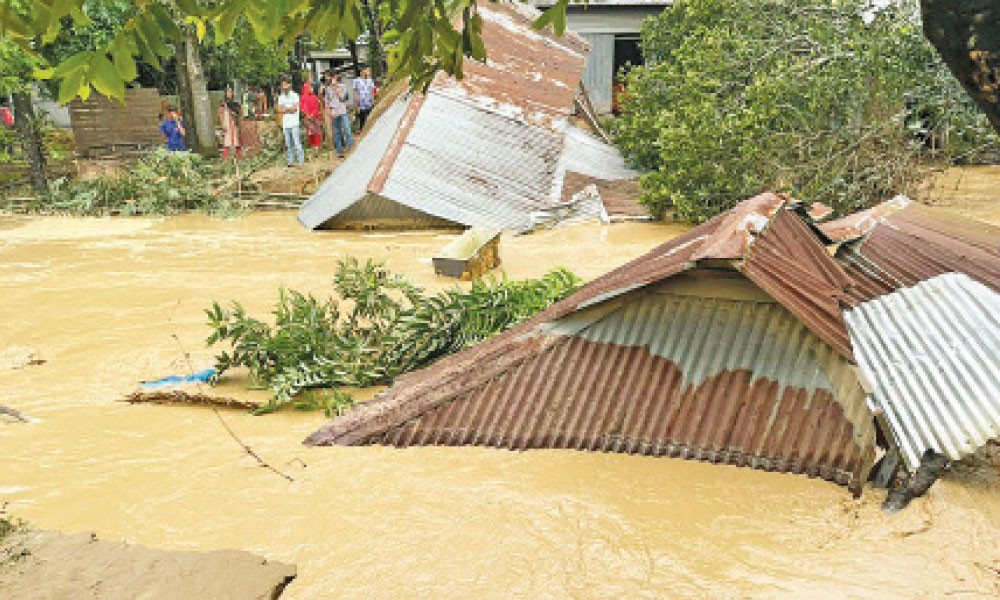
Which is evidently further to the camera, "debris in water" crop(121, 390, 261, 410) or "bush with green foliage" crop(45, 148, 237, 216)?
"bush with green foliage" crop(45, 148, 237, 216)

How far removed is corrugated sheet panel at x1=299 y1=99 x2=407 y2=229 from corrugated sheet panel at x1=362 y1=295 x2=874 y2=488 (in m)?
8.99

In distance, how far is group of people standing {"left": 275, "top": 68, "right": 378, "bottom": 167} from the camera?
17.6 meters

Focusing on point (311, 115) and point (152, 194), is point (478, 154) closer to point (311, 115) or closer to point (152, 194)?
point (311, 115)

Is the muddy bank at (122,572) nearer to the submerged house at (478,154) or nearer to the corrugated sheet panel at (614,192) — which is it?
the submerged house at (478,154)

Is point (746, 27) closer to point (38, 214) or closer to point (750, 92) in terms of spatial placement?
point (750, 92)

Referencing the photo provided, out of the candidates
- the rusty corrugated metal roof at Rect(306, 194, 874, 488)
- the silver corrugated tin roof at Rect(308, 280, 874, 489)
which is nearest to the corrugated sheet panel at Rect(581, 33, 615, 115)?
the rusty corrugated metal roof at Rect(306, 194, 874, 488)

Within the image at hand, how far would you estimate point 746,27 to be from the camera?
13.2 m

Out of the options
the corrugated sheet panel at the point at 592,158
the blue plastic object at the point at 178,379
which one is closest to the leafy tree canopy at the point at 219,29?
the blue plastic object at the point at 178,379

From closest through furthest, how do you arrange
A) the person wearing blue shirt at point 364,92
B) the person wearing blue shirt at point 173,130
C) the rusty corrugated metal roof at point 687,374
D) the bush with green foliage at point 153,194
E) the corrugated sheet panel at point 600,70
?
the rusty corrugated metal roof at point 687,374
the bush with green foliage at point 153,194
the person wearing blue shirt at point 173,130
the person wearing blue shirt at point 364,92
the corrugated sheet panel at point 600,70

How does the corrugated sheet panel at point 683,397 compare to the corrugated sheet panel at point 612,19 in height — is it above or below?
below

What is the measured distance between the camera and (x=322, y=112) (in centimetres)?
2034

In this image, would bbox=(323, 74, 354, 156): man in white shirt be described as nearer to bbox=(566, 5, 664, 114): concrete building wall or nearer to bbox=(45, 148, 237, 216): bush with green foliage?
bbox=(45, 148, 237, 216): bush with green foliage

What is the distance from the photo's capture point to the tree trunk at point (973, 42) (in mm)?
1685

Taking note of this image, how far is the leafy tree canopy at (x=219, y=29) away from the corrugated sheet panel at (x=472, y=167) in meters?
10.6
